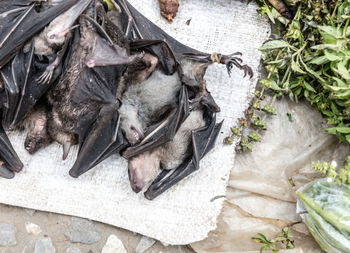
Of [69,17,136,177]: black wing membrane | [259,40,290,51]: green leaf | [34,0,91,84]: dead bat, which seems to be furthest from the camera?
[259,40,290,51]: green leaf

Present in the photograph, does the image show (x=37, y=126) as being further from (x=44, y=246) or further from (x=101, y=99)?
(x=44, y=246)

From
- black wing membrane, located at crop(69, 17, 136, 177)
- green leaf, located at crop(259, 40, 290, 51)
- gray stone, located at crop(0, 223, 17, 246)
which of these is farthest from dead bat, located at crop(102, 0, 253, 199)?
gray stone, located at crop(0, 223, 17, 246)

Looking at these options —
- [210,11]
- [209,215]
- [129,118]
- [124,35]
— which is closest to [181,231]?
[209,215]

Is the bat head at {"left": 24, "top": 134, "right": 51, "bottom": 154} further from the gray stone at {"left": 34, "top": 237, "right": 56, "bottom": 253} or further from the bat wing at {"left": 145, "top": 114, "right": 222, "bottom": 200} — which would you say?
the bat wing at {"left": 145, "top": 114, "right": 222, "bottom": 200}

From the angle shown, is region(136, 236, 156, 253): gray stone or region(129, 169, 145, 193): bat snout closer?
region(129, 169, 145, 193): bat snout

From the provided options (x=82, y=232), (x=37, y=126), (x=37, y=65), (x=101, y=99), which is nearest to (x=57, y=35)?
(x=37, y=65)
